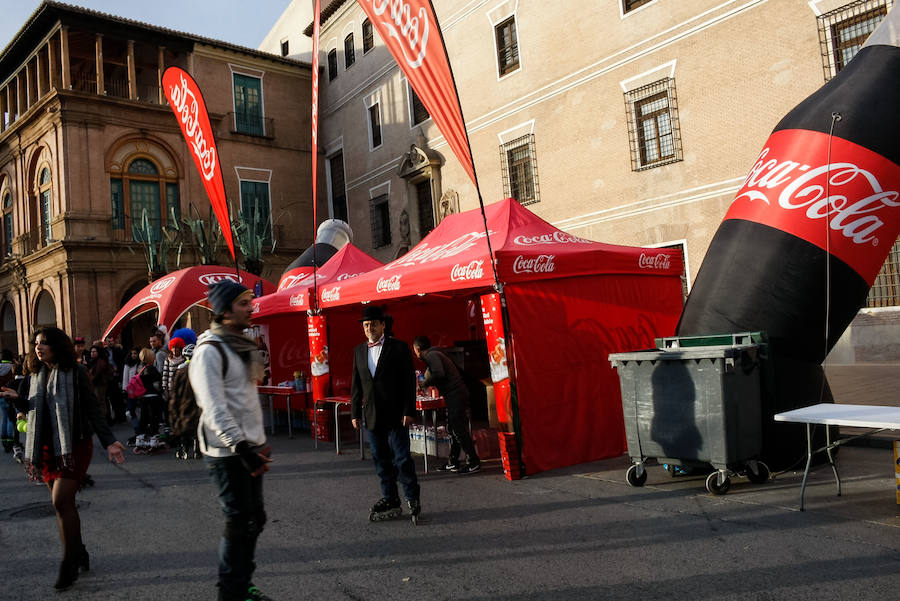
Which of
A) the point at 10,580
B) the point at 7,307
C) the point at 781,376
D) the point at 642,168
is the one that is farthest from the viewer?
the point at 7,307

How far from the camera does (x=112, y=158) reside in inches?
1020

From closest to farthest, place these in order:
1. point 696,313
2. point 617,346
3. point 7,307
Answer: point 696,313, point 617,346, point 7,307

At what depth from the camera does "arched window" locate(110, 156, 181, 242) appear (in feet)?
84.6

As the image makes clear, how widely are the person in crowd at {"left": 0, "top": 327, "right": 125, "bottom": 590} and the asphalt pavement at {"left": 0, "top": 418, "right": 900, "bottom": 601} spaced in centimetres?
31

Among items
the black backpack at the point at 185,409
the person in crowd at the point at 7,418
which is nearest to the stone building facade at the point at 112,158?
the person in crowd at the point at 7,418

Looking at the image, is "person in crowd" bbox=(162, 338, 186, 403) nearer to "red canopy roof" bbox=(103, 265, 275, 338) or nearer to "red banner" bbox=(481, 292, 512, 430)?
"red canopy roof" bbox=(103, 265, 275, 338)

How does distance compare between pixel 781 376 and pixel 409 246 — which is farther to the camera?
pixel 409 246

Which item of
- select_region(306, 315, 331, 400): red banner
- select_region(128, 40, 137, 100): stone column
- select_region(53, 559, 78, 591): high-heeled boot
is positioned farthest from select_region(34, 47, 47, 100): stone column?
select_region(53, 559, 78, 591): high-heeled boot

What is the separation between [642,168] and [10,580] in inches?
577

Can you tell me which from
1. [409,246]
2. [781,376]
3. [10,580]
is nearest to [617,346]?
[781,376]

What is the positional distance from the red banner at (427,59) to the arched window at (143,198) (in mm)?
19972

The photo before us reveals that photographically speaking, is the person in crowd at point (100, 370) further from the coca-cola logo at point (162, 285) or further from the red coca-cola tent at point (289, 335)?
the red coca-cola tent at point (289, 335)

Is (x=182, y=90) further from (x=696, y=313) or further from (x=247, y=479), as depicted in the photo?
(x=247, y=479)

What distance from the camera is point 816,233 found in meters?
6.56
